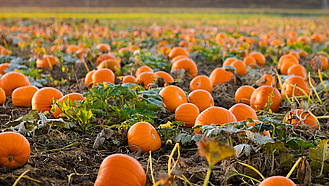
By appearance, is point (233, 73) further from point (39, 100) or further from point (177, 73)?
point (39, 100)

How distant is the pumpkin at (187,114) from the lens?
133 inches

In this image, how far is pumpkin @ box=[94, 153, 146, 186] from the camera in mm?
2059

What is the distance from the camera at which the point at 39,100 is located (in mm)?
3602

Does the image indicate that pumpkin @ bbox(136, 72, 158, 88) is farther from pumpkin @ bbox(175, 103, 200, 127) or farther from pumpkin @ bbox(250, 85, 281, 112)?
pumpkin @ bbox(250, 85, 281, 112)

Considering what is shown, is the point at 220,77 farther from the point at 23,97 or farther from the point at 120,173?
the point at 120,173

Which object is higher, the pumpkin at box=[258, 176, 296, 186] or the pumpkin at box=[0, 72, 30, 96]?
the pumpkin at box=[258, 176, 296, 186]

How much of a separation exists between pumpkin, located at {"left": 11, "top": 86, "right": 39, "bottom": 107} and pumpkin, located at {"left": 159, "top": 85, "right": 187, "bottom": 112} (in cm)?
146

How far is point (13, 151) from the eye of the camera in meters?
2.35

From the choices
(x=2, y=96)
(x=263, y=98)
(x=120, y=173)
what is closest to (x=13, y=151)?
(x=120, y=173)

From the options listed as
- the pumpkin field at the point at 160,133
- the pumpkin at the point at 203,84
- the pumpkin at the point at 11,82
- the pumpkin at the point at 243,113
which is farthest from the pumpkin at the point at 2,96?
the pumpkin at the point at 243,113

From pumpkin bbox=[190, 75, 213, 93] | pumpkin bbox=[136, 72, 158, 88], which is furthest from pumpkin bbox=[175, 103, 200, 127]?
pumpkin bbox=[136, 72, 158, 88]

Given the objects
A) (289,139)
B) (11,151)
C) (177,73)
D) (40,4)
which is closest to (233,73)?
(177,73)

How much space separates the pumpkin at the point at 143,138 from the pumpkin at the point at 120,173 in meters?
0.65

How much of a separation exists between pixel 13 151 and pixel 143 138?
94 cm
